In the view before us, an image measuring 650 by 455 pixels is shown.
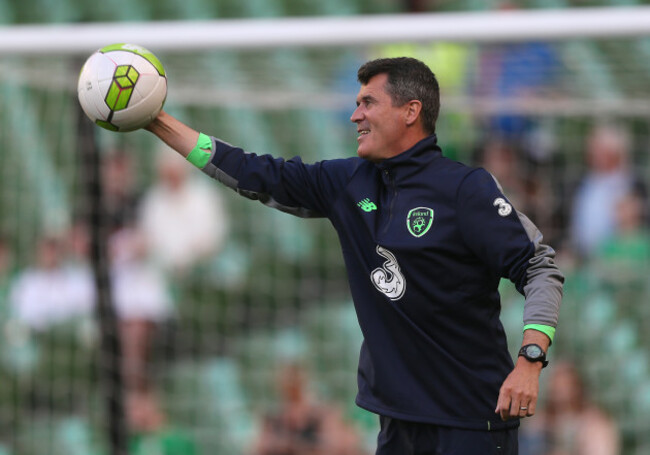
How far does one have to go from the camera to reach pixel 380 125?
375 centimetres

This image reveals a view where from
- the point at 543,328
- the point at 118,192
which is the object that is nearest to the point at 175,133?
the point at 543,328

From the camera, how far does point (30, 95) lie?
24.6 feet

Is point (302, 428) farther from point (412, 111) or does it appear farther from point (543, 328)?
point (543, 328)

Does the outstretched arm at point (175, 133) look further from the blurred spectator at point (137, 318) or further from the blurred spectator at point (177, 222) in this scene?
the blurred spectator at point (177, 222)

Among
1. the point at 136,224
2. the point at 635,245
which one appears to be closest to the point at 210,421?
the point at 136,224

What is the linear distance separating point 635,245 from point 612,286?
290 mm

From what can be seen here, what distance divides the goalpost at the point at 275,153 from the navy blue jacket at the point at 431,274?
2.11 m

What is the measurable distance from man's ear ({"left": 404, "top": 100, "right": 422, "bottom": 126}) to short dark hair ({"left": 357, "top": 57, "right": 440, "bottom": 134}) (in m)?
0.01

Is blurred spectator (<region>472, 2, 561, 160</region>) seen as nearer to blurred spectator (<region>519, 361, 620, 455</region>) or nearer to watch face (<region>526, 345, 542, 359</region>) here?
blurred spectator (<region>519, 361, 620, 455</region>)

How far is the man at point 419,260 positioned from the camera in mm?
3566

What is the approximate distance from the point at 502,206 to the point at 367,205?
1.69 feet

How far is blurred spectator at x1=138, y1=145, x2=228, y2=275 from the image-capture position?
7.12m

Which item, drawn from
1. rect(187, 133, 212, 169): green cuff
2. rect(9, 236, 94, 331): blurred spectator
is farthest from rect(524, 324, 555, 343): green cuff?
rect(9, 236, 94, 331): blurred spectator

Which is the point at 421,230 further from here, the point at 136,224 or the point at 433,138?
the point at 136,224
